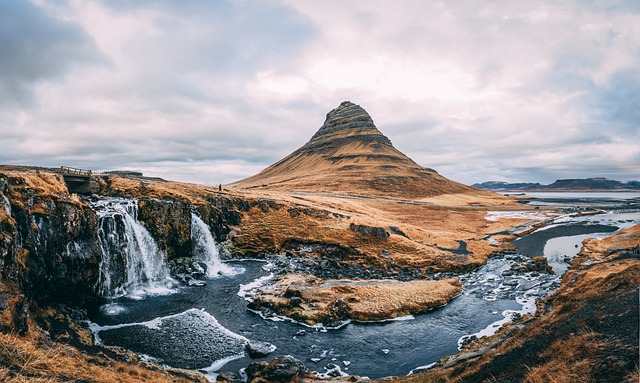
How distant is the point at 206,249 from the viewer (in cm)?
4931

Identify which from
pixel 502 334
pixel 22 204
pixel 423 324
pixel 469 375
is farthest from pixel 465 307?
pixel 22 204

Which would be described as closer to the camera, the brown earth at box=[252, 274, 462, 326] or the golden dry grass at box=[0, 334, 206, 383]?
the golden dry grass at box=[0, 334, 206, 383]

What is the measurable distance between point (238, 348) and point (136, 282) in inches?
727

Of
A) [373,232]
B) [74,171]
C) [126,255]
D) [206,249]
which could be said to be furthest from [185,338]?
[373,232]

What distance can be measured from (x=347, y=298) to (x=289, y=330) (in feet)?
25.2

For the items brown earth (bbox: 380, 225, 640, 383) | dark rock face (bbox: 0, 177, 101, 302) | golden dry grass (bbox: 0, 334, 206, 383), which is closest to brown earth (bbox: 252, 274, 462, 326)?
golden dry grass (bbox: 0, 334, 206, 383)

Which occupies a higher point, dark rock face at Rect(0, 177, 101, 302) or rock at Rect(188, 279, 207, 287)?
dark rock face at Rect(0, 177, 101, 302)

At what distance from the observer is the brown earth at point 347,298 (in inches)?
1257

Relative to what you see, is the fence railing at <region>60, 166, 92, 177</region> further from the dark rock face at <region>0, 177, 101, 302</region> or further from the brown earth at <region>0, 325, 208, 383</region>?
the brown earth at <region>0, 325, 208, 383</region>

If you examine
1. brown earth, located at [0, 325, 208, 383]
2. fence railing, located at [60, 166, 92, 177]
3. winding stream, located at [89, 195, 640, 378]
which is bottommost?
winding stream, located at [89, 195, 640, 378]

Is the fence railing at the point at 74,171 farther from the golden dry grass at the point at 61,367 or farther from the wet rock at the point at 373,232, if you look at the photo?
the wet rock at the point at 373,232

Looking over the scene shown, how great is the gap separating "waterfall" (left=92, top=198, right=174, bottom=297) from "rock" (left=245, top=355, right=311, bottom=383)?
20185 mm

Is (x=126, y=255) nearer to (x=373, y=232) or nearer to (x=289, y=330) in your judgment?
(x=289, y=330)

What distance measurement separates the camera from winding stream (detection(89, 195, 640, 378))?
24.5 m
